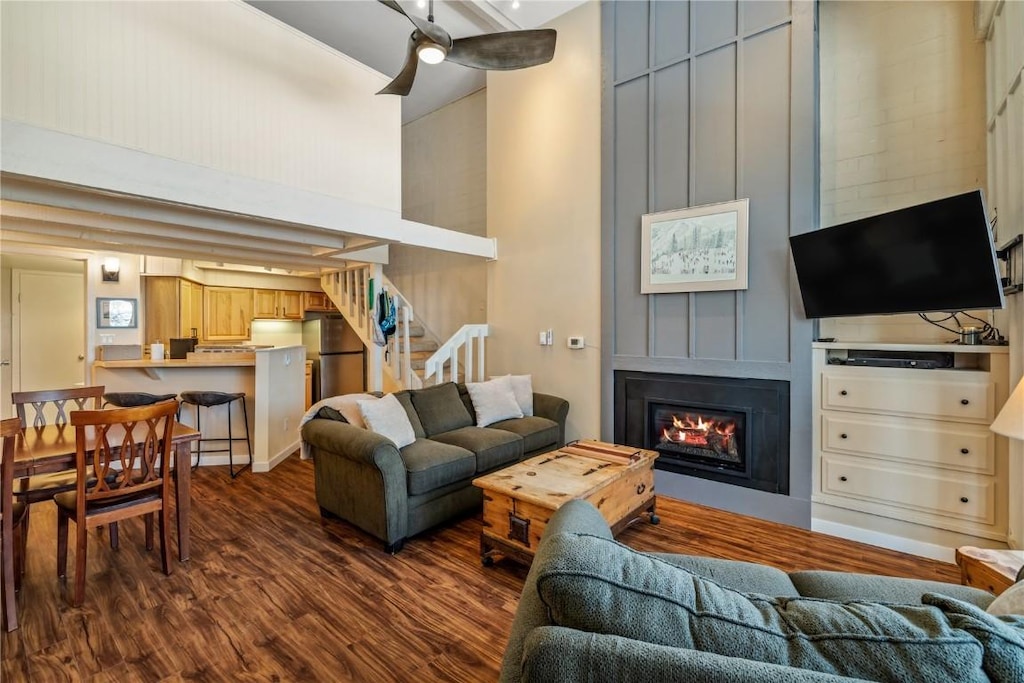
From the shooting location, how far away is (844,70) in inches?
134

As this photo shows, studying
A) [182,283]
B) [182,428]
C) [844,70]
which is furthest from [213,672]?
[182,283]

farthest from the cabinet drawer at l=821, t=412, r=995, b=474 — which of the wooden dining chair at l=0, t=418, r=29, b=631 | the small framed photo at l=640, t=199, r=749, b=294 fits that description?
the wooden dining chair at l=0, t=418, r=29, b=631

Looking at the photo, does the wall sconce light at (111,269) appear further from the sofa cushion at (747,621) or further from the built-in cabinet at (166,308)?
the sofa cushion at (747,621)

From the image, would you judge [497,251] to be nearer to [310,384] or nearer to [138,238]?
[138,238]

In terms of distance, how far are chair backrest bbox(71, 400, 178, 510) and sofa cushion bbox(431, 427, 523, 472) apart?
70.1 inches

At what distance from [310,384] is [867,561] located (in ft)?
23.4

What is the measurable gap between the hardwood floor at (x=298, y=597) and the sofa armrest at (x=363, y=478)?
160 mm

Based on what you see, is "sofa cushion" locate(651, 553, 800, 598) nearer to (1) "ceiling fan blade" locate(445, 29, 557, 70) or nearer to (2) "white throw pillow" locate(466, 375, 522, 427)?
(2) "white throw pillow" locate(466, 375, 522, 427)

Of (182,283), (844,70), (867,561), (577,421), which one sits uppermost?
(844,70)

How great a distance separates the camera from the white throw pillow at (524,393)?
14.5 feet

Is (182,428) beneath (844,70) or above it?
beneath

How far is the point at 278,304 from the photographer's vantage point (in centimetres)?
748

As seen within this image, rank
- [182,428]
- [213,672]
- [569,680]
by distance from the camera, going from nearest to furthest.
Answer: [569,680] → [213,672] → [182,428]

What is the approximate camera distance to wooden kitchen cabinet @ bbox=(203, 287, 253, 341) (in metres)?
Result: 6.69
